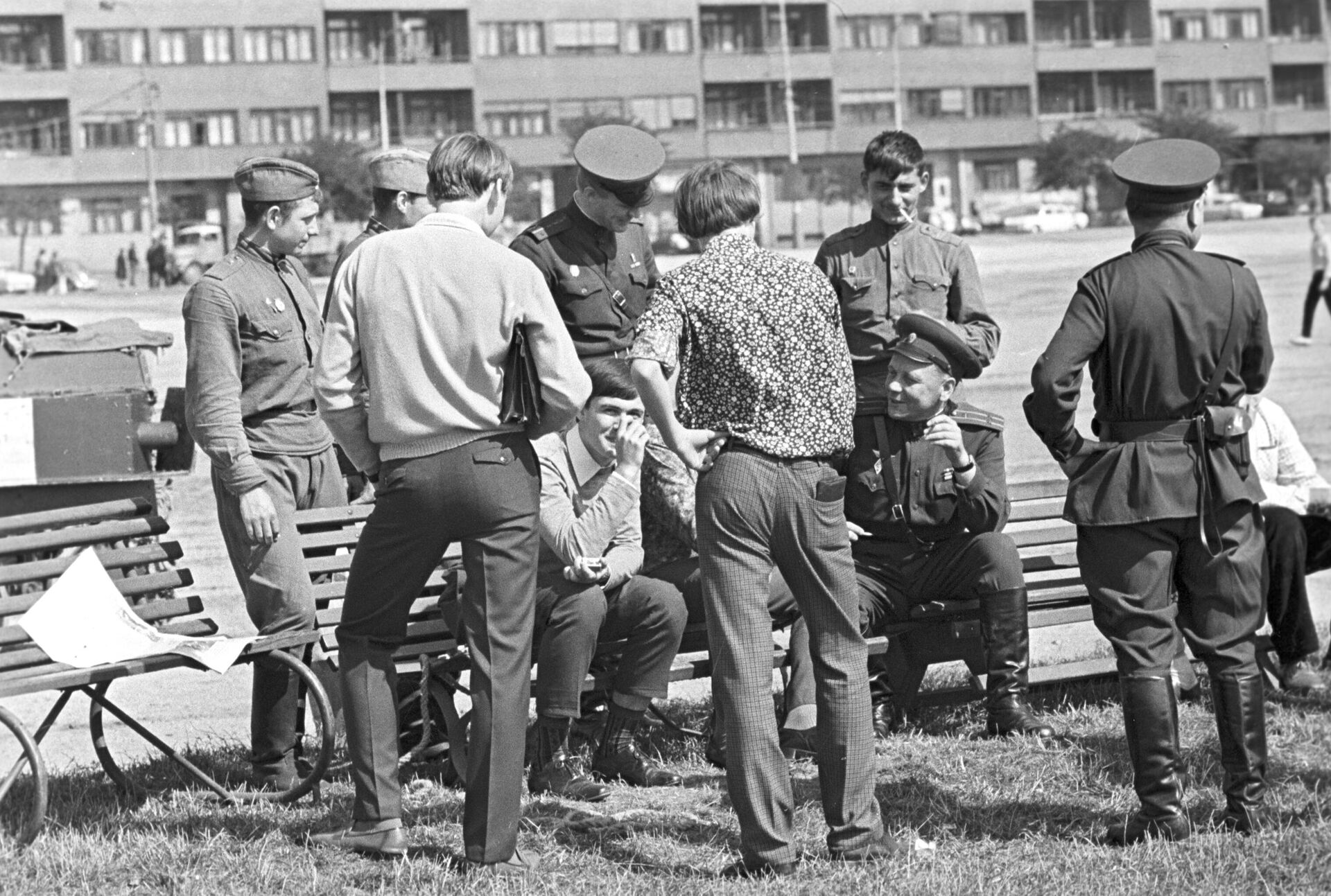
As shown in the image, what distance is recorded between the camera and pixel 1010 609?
593 cm

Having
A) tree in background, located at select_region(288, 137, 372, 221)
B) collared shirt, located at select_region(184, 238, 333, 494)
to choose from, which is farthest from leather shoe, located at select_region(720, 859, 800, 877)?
tree in background, located at select_region(288, 137, 372, 221)

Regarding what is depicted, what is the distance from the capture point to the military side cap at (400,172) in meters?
6.20

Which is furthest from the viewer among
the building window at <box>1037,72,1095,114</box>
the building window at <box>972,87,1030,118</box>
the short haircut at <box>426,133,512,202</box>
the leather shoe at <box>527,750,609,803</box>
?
the building window at <box>1037,72,1095,114</box>

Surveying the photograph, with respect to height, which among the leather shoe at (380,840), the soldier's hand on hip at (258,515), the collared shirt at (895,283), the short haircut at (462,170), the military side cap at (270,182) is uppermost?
the military side cap at (270,182)

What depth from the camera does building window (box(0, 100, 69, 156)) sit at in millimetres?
66438

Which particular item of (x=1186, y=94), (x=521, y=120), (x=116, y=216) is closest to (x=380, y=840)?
(x=116, y=216)

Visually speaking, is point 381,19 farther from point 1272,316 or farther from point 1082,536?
point 1082,536

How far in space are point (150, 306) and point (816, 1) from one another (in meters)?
38.9

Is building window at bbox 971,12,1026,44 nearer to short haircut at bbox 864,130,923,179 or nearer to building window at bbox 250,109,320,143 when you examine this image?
building window at bbox 250,109,320,143

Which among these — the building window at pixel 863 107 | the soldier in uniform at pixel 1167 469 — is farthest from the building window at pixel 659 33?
the soldier in uniform at pixel 1167 469

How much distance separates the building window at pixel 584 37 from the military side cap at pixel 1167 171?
66.2m

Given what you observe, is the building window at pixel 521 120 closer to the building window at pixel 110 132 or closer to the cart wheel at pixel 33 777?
the building window at pixel 110 132

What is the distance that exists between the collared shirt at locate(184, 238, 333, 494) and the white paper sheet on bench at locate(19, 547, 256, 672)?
50 centimetres

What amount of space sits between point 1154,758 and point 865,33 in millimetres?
69225
